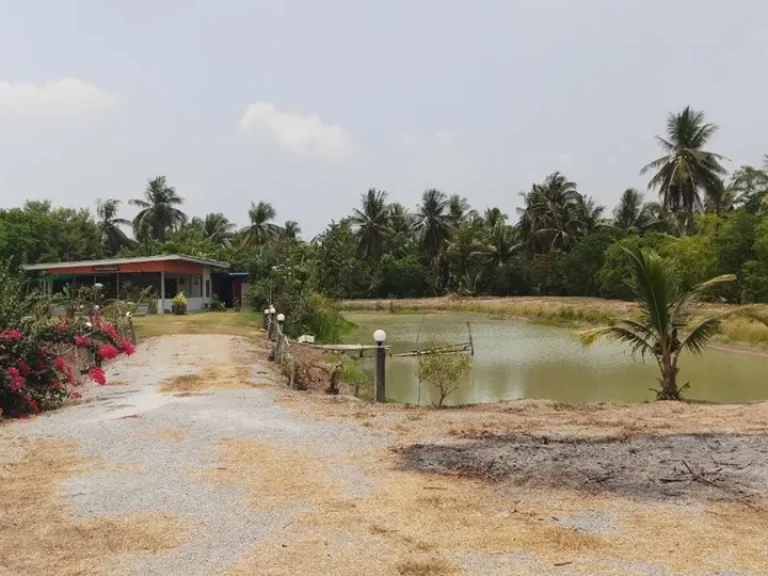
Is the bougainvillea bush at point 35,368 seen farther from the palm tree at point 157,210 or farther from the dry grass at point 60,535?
the palm tree at point 157,210

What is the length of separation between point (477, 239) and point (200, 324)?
35.1m

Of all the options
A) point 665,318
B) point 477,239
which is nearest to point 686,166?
point 477,239

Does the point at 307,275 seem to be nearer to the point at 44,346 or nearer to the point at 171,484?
the point at 44,346

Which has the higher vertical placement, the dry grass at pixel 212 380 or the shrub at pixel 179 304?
the shrub at pixel 179 304

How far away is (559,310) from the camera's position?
38750 millimetres

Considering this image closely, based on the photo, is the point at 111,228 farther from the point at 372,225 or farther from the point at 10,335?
the point at 10,335

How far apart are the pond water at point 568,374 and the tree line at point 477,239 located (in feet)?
30.4

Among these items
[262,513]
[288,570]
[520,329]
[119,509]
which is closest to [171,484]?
[119,509]

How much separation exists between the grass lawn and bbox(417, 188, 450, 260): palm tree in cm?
3272

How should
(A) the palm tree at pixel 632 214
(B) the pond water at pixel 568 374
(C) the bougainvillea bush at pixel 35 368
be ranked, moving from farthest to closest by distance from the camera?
(A) the palm tree at pixel 632 214 → (B) the pond water at pixel 568 374 → (C) the bougainvillea bush at pixel 35 368

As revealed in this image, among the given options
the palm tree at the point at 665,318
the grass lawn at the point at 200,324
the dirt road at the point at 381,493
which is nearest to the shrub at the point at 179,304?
the grass lawn at the point at 200,324

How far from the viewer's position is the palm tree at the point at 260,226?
191ft

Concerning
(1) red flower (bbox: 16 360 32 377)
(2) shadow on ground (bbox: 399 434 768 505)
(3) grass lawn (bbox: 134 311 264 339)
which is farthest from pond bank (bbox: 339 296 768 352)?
(1) red flower (bbox: 16 360 32 377)

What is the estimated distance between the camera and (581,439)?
6.87 meters
